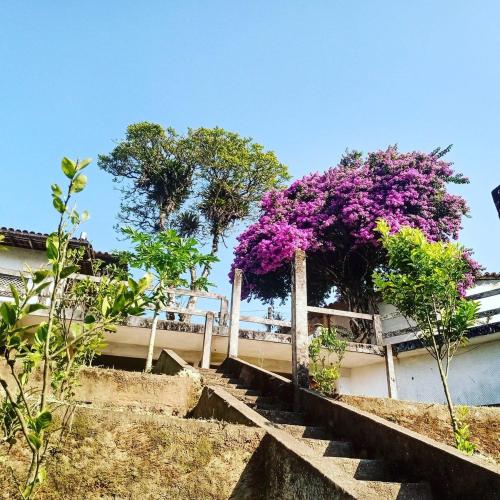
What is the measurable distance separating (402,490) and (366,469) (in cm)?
57

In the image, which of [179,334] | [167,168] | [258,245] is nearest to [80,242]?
[179,334]

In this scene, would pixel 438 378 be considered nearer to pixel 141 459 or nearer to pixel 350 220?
pixel 350 220

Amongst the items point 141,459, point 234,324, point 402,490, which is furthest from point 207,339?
point 402,490

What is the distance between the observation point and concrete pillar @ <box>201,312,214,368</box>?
10.6 m

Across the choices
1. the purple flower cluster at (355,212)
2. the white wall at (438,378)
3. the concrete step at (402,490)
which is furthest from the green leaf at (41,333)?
the purple flower cluster at (355,212)

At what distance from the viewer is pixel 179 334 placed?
474 inches

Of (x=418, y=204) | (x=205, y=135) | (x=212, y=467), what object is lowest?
(x=212, y=467)

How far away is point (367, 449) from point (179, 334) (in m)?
8.40

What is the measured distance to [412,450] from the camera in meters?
3.80

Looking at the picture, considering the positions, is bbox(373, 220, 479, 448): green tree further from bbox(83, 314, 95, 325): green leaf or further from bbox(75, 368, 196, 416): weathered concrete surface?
bbox(83, 314, 95, 325): green leaf

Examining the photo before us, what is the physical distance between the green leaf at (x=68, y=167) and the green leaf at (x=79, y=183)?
0.02 meters

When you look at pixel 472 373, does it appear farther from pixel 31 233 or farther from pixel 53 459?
pixel 31 233

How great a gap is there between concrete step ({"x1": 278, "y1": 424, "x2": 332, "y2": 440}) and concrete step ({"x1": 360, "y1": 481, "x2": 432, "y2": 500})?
158cm

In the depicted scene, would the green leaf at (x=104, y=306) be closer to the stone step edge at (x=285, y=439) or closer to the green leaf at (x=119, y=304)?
the green leaf at (x=119, y=304)
